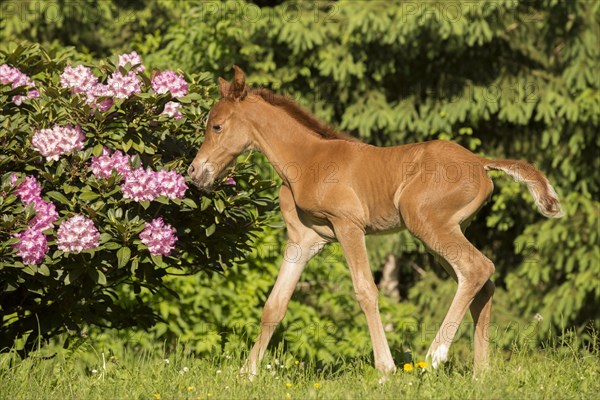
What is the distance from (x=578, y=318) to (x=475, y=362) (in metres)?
5.76

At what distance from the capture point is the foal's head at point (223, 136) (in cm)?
552

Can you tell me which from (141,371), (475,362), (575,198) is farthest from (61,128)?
(575,198)

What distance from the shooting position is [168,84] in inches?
230

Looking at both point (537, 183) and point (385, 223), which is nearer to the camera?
point (537, 183)

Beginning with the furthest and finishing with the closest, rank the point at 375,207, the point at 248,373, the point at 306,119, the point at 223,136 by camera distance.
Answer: the point at 306,119
the point at 223,136
the point at 375,207
the point at 248,373

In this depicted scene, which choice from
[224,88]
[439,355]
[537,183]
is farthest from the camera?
[224,88]

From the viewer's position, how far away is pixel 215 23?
996 cm

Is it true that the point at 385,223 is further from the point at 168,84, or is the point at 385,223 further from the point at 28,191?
the point at 28,191

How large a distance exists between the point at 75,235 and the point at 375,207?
1.83 metres

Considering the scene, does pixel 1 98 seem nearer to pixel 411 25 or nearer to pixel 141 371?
pixel 141 371

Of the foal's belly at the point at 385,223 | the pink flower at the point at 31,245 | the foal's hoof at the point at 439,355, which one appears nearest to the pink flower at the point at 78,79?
the pink flower at the point at 31,245

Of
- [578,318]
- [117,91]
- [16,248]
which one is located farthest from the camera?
[578,318]

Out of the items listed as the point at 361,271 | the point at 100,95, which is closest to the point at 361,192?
the point at 361,271

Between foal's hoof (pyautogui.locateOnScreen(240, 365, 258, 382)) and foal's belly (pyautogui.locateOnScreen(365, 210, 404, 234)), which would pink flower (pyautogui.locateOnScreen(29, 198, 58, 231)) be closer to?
foal's hoof (pyautogui.locateOnScreen(240, 365, 258, 382))
